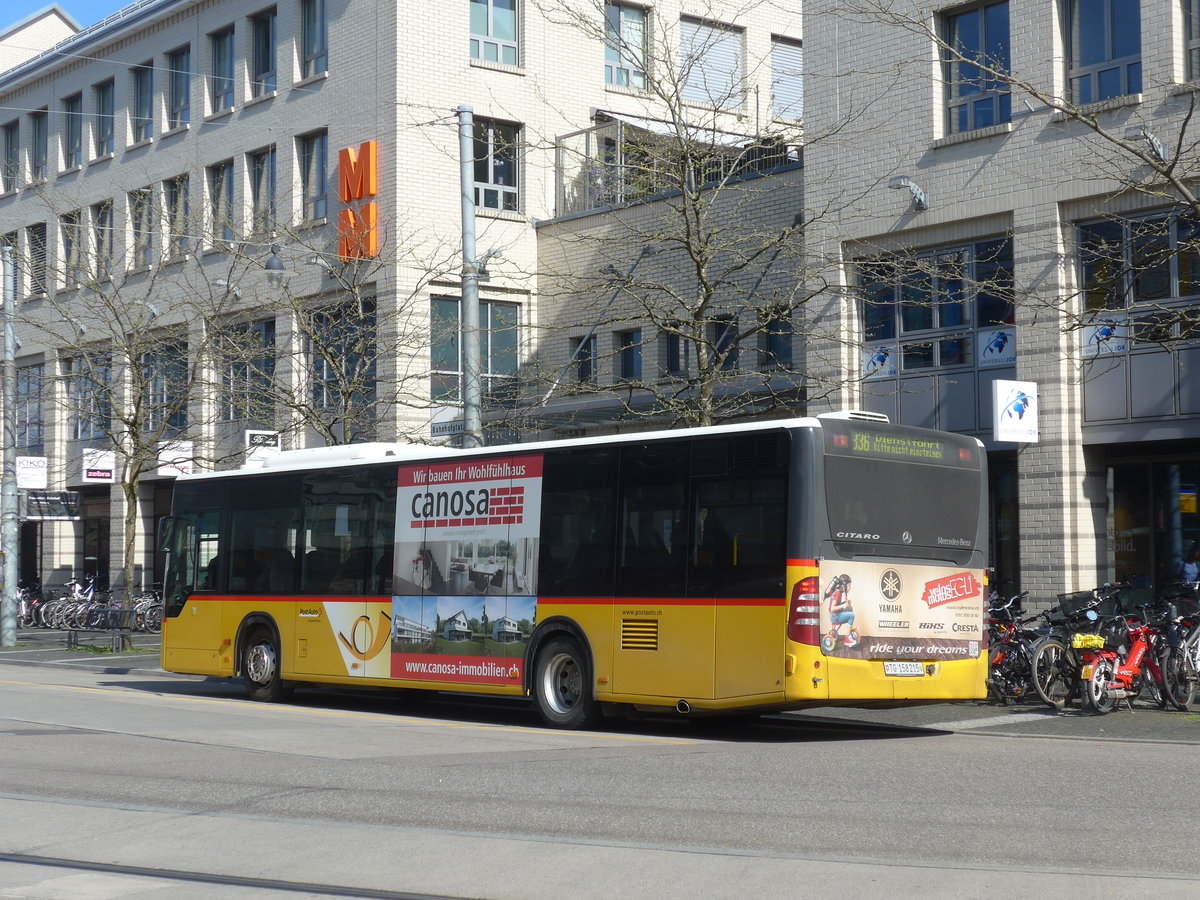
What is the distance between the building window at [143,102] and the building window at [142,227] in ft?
5.58

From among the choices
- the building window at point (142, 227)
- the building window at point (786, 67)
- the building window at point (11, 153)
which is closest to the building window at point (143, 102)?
the building window at point (142, 227)

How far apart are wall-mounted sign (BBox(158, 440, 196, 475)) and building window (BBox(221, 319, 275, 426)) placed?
4.59 feet

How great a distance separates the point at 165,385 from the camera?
1211 inches

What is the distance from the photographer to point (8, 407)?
1286 inches

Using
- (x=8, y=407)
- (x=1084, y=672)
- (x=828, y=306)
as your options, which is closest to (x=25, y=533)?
(x=8, y=407)

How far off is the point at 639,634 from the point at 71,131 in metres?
33.3

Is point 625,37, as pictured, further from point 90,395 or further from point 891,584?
point 891,584

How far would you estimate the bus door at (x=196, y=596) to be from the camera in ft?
64.5

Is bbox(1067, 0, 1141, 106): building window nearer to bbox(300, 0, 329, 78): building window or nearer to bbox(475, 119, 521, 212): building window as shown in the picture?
bbox(475, 119, 521, 212): building window

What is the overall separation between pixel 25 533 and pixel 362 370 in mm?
25035

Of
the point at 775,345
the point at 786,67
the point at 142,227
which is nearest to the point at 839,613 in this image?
the point at 775,345

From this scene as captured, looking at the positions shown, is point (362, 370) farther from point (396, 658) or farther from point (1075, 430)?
point (1075, 430)

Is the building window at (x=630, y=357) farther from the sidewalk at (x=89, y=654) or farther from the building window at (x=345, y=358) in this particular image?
the sidewalk at (x=89, y=654)

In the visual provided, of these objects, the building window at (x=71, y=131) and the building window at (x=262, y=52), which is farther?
the building window at (x=71, y=131)
